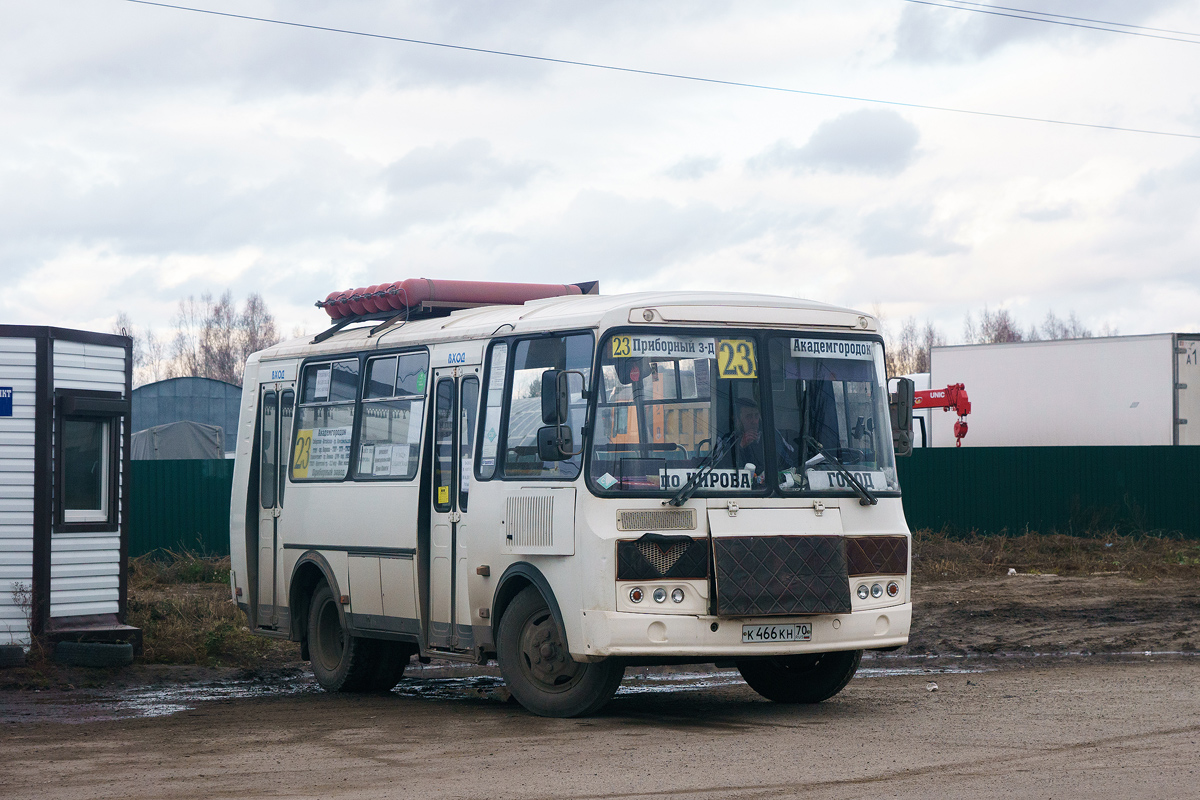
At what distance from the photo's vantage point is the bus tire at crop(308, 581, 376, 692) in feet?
42.3

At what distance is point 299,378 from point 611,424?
15.0 feet

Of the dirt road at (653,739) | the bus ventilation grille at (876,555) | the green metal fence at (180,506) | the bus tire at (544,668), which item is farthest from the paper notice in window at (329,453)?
the green metal fence at (180,506)

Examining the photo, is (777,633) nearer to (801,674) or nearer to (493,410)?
(801,674)

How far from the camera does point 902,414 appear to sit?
438 inches

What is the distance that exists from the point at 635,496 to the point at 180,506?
57.0 feet

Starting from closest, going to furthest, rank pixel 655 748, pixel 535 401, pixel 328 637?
1. pixel 655 748
2. pixel 535 401
3. pixel 328 637

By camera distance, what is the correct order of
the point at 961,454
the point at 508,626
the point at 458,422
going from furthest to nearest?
the point at 961,454, the point at 458,422, the point at 508,626

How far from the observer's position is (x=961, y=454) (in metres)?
27.3

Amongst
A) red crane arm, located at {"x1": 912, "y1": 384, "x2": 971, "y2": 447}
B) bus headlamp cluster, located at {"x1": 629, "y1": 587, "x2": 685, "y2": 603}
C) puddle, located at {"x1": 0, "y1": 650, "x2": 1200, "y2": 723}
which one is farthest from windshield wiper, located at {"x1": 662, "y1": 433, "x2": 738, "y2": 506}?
red crane arm, located at {"x1": 912, "y1": 384, "x2": 971, "y2": 447}

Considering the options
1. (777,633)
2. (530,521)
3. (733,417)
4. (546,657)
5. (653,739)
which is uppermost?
(733,417)

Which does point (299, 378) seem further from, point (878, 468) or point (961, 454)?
point (961, 454)

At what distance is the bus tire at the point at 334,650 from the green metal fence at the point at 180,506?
12.7 metres

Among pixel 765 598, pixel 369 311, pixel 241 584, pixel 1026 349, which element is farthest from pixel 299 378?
pixel 1026 349

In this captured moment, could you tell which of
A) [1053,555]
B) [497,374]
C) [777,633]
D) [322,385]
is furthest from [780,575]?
[1053,555]
